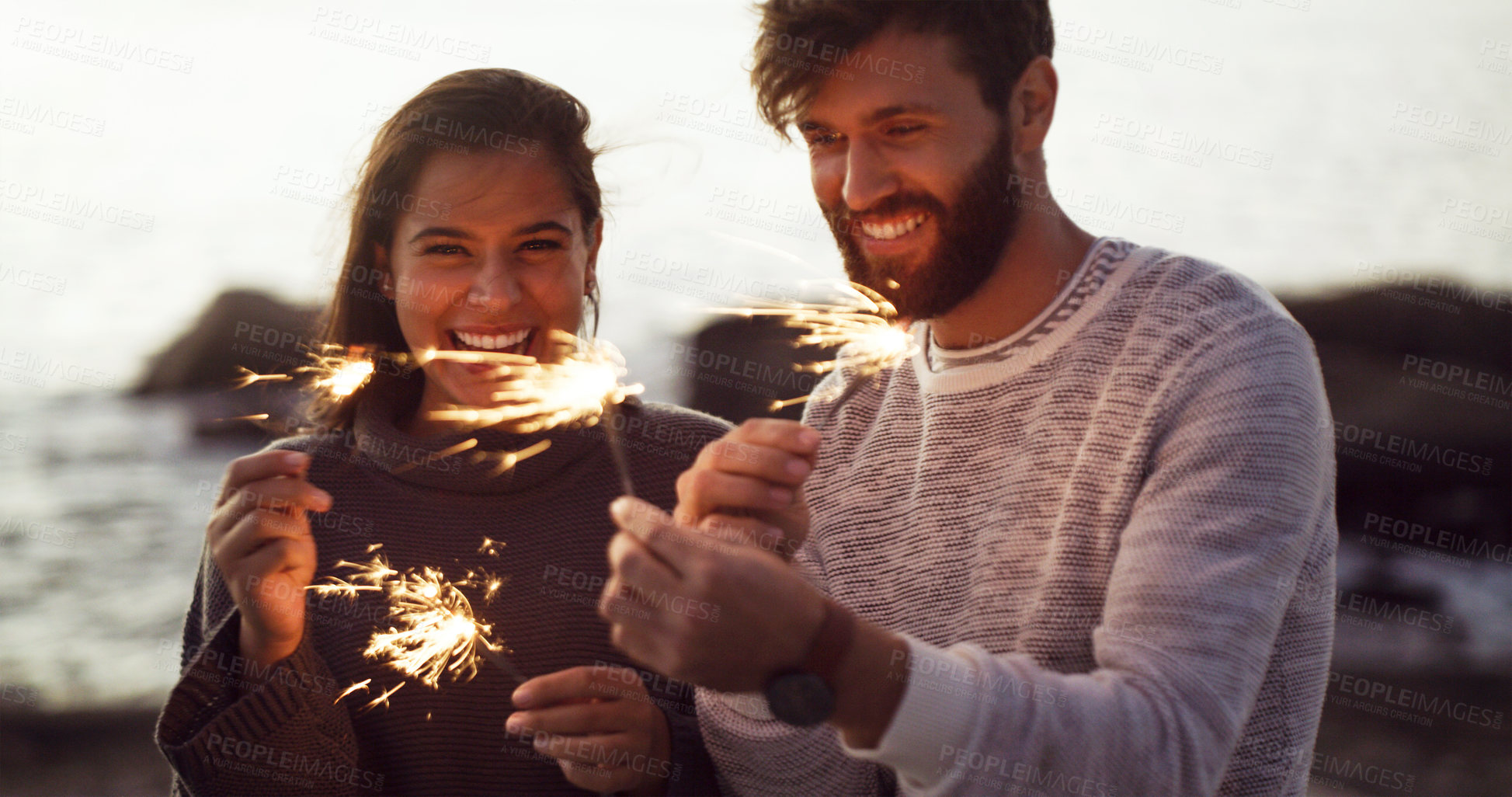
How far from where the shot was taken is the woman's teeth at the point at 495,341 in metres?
1.97

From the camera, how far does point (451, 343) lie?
2.02 meters

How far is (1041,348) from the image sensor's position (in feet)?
5.39

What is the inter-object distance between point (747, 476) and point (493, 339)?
0.89m

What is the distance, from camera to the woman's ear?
84.2 inches

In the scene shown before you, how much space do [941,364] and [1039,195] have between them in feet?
1.12

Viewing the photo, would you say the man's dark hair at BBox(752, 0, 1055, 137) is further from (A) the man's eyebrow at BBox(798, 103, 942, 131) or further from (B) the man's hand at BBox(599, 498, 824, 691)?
(B) the man's hand at BBox(599, 498, 824, 691)

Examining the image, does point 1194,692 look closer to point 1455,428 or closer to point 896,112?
point 896,112

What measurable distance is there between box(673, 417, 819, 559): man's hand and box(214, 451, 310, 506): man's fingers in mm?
691

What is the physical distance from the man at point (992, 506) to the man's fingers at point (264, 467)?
0.69 m

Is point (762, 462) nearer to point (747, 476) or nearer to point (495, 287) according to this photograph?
point (747, 476)
